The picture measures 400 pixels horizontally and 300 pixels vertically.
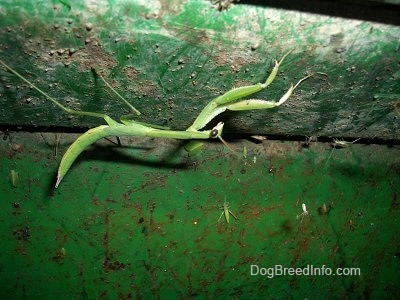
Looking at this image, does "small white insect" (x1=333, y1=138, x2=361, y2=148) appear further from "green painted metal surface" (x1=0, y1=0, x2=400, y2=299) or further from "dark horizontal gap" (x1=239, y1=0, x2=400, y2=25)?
"dark horizontal gap" (x1=239, y1=0, x2=400, y2=25)

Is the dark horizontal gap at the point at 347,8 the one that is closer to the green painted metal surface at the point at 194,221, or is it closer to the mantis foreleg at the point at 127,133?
the mantis foreleg at the point at 127,133

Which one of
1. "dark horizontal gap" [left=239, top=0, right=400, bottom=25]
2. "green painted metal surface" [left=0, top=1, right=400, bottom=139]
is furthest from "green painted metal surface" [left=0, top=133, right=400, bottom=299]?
"dark horizontal gap" [left=239, top=0, right=400, bottom=25]

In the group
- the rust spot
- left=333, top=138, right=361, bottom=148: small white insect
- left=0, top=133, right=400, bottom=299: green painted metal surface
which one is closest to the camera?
left=0, top=133, right=400, bottom=299: green painted metal surface

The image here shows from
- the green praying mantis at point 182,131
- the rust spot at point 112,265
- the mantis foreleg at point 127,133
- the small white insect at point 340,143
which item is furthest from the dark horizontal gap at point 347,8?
the rust spot at point 112,265

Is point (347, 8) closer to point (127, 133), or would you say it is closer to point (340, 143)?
point (127, 133)

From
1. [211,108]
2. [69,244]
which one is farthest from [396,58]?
[69,244]

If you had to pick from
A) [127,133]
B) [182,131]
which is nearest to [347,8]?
[182,131]
